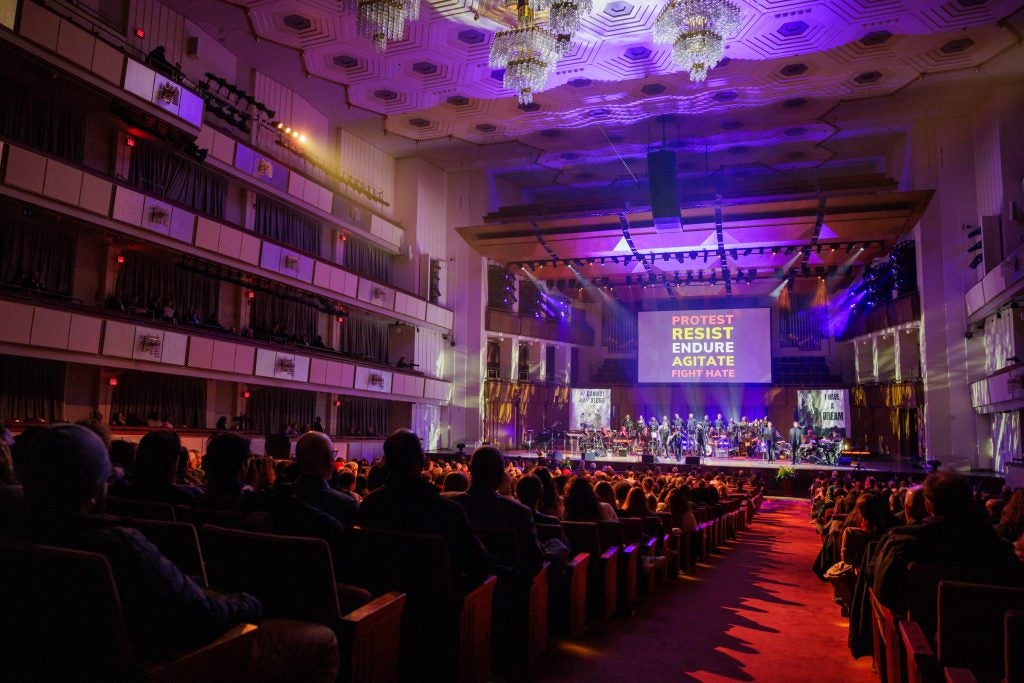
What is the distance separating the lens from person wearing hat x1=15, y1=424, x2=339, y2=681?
1685mm

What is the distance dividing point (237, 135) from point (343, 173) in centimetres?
411

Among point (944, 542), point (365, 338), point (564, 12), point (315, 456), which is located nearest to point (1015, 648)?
point (944, 542)

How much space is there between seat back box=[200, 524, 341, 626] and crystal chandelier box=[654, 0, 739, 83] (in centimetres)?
852

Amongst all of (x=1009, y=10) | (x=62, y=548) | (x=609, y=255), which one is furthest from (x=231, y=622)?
(x=609, y=255)

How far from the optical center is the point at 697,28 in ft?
29.5

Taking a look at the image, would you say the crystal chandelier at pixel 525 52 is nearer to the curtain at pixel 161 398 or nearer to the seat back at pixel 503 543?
the seat back at pixel 503 543

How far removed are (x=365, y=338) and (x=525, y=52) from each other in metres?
11.6

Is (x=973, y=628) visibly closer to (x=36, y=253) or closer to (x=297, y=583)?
(x=297, y=583)

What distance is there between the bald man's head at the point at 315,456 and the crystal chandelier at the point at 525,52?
7.57 meters

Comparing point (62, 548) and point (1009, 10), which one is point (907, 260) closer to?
point (1009, 10)

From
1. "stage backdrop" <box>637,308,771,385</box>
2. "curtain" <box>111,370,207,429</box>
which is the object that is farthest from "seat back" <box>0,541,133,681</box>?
"stage backdrop" <box>637,308,771,385</box>

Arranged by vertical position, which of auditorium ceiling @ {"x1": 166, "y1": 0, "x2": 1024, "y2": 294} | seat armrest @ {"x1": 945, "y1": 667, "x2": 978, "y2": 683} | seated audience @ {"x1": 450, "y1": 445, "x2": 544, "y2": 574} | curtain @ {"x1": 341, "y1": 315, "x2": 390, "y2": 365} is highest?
auditorium ceiling @ {"x1": 166, "y1": 0, "x2": 1024, "y2": 294}

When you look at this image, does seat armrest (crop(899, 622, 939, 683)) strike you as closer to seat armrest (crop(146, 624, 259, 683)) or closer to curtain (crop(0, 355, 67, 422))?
seat armrest (crop(146, 624, 259, 683))

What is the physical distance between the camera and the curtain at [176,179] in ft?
43.0
